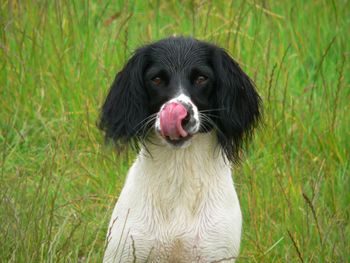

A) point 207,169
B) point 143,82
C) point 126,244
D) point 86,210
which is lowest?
point 86,210

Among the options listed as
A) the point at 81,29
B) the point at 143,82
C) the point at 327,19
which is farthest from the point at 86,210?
the point at 327,19

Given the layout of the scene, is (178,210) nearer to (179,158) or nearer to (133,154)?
(179,158)

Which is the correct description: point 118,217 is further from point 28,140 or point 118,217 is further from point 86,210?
point 28,140

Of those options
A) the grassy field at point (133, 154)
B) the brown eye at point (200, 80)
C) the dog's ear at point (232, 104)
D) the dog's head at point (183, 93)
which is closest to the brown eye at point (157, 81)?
the dog's head at point (183, 93)

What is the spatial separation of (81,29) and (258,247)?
7.68 feet

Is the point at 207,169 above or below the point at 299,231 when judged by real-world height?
above

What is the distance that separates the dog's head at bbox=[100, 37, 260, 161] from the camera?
389 centimetres

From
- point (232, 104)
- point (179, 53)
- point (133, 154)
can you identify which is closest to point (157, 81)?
point (179, 53)

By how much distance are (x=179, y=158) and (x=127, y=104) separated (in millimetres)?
337

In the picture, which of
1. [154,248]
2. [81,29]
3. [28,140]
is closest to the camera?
[154,248]

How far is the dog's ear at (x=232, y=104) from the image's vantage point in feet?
13.2

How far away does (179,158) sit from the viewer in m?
4.03

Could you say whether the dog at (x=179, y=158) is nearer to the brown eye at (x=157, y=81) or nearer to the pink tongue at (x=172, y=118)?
the brown eye at (x=157, y=81)

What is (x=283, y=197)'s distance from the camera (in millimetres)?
4926
